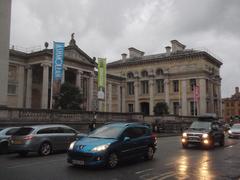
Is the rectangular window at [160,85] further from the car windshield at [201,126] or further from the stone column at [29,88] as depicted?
the car windshield at [201,126]

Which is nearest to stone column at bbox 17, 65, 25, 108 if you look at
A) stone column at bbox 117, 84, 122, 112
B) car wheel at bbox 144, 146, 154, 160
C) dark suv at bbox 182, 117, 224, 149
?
stone column at bbox 117, 84, 122, 112

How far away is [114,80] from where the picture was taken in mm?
71125

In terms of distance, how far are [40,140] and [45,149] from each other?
25.9 inches

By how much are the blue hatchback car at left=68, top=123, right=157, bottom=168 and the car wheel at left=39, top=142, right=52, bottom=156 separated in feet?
14.8

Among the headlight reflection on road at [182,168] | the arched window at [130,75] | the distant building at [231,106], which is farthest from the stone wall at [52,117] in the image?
the distant building at [231,106]

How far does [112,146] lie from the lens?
39.1 ft

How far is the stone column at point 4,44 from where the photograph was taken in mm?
25172

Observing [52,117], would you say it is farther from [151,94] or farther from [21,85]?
[151,94]

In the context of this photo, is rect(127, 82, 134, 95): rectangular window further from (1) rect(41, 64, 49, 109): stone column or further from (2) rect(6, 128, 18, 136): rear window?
(2) rect(6, 128, 18, 136): rear window

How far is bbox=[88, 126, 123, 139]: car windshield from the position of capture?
41.8ft

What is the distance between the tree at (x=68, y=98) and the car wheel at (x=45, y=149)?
940 inches

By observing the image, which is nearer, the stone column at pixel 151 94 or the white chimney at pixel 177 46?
the white chimney at pixel 177 46

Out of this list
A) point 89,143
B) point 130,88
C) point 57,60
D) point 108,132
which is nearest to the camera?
point 89,143

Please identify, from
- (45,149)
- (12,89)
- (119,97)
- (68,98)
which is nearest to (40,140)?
(45,149)
